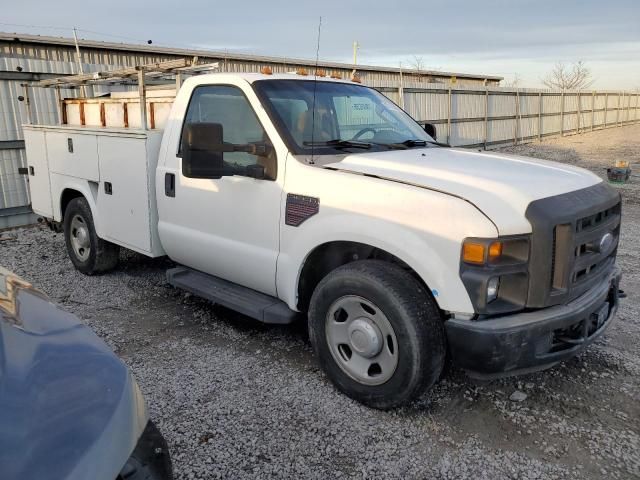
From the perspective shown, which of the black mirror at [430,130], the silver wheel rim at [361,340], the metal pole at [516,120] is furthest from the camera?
the metal pole at [516,120]

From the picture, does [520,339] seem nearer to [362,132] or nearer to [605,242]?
[605,242]

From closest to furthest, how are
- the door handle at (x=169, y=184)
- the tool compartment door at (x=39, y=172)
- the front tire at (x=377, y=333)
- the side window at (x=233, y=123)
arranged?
the front tire at (x=377, y=333) < the side window at (x=233, y=123) < the door handle at (x=169, y=184) < the tool compartment door at (x=39, y=172)

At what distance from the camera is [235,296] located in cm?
414

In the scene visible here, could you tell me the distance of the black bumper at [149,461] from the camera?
163 centimetres

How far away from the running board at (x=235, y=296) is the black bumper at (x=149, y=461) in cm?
193

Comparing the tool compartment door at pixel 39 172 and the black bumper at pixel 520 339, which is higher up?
the tool compartment door at pixel 39 172

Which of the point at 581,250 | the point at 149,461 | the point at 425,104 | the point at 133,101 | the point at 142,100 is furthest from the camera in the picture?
the point at 425,104

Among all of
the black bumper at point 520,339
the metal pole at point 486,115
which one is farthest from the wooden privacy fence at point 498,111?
the black bumper at point 520,339

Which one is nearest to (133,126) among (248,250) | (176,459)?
(248,250)

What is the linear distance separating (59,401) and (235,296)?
2.62m

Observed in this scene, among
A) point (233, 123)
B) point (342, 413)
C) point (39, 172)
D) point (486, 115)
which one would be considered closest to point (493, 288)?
point (342, 413)

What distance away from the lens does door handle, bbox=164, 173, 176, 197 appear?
4.52m

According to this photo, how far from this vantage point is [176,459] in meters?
2.93

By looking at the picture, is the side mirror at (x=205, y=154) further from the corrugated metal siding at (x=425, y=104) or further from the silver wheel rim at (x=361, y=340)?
the corrugated metal siding at (x=425, y=104)
